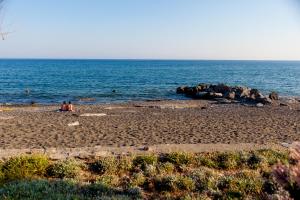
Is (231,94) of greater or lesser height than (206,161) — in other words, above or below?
below

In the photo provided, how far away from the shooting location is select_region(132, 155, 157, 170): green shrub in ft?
35.6

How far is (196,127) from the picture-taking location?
20.9 metres

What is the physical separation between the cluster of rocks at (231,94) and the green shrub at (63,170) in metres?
32.0

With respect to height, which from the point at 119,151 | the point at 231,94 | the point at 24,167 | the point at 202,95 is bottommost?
the point at 202,95

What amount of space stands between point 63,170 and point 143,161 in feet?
6.37

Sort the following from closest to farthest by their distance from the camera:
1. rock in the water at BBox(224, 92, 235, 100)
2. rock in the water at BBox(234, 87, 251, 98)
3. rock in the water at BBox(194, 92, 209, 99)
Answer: rock in the water at BBox(234, 87, 251, 98) < rock in the water at BBox(224, 92, 235, 100) < rock in the water at BBox(194, 92, 209, 99)

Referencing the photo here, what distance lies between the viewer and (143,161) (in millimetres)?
11008

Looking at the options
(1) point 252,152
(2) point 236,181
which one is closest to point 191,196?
(2) point 236,181

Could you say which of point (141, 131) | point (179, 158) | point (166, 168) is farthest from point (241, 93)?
point (166, 168)

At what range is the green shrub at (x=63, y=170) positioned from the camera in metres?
10.2

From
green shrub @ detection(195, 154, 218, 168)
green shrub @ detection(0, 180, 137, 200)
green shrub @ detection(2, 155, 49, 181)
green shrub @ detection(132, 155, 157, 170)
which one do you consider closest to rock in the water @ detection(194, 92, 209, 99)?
green shrub @ detection(195, 154, 218, 168)

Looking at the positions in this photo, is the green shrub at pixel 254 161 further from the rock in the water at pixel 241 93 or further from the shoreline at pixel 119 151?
the rock in the water at pixel 241 93

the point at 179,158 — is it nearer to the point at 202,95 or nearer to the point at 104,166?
the point at 104,166

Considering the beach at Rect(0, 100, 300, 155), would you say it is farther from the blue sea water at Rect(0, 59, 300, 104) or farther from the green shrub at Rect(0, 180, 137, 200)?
the blue sea water at Rect(0, 59, 300, 104)
